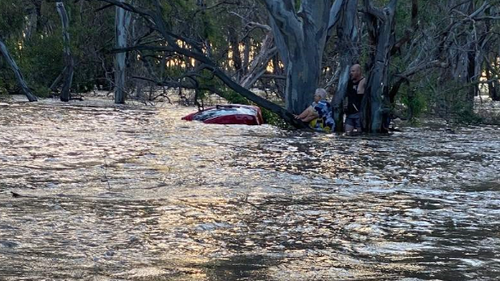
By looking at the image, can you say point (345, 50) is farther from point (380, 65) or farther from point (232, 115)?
point (232, 115)

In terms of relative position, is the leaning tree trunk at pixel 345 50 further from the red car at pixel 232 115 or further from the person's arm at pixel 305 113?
the red car at pixel 232 115

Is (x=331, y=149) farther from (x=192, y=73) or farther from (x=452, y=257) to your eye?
(x=452, y=257)

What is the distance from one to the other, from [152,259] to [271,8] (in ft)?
50.9

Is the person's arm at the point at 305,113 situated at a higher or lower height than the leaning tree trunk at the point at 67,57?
lower

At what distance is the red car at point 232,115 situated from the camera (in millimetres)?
21266

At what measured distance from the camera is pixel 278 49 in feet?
72.4

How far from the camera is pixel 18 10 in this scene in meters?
37.0

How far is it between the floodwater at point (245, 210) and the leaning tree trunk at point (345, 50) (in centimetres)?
359

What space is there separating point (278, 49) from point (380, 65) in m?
3.86

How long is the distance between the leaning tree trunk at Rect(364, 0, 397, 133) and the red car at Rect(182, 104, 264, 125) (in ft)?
10.5

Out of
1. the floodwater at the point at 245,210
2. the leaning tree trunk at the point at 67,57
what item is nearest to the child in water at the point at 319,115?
the floodwater at the point at 245,210

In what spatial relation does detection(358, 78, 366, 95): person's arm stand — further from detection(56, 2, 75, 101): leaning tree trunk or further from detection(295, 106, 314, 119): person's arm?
detection(56, 2, 75, 101): leaning tree trunk

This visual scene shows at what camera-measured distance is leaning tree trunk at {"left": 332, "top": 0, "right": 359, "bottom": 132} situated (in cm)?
1972

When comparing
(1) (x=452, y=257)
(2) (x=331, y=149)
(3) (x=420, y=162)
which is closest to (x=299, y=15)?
(2) (x=331, y=149)
